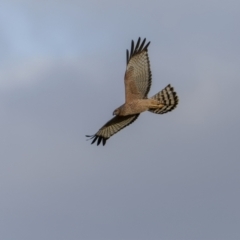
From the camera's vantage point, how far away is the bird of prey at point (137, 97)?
44.9 feet

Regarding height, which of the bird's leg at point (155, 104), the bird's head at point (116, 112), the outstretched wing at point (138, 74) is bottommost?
the bird's leg at point (155, 104)

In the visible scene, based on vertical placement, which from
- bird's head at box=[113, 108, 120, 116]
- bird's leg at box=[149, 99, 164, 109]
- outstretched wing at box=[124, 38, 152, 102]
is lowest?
bird's leg at box=[149, 99, 164, 109]

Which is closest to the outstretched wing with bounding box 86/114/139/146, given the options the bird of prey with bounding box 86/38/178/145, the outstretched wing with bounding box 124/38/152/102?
the bird of prey with bounding box 86/38/178/145

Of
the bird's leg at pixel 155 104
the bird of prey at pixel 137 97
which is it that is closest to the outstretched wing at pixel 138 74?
the bird of prey at pixel 137 97

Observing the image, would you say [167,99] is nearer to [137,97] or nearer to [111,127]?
[137,97]

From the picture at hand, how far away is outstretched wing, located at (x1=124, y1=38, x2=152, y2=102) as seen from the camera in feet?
46.3

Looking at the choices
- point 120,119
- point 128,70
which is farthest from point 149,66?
point 120,119

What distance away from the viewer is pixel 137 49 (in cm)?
1506

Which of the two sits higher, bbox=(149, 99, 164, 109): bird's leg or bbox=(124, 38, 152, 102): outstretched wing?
bbox=(124, 38, 152, 102): outstretched wing

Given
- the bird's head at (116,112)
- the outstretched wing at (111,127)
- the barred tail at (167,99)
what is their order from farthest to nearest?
the outstretched wing at (111,127)
the bird's head at (116,112)
the barred tail at (167,99)

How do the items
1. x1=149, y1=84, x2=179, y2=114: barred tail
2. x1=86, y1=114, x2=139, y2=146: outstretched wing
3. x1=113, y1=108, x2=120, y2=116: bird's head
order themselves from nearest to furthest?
1. x1=149, y1=84, x2=179, y2=114: barred tail
2. x1=113, y1=108, x2=120, y2=116: bird's head
3. x1=86, y1=114, x2=139, y2=146: outstretched wing

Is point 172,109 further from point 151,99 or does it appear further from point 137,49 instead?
point 137,49

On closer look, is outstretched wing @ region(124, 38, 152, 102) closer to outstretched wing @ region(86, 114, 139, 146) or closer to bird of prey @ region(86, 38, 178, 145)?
bird of prey @ region(86, 38, 178, 145)

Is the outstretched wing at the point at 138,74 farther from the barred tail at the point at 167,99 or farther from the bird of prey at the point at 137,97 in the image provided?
the barred tail at the point at 167,99
